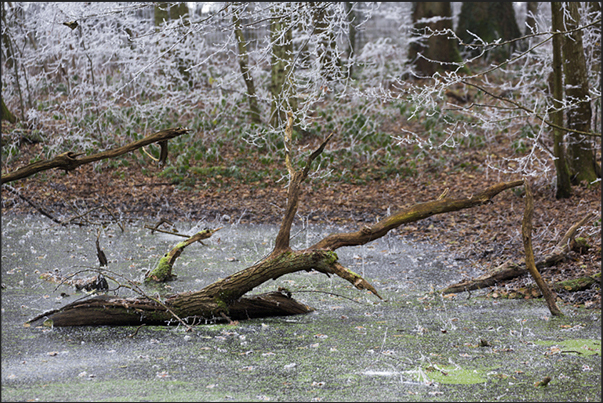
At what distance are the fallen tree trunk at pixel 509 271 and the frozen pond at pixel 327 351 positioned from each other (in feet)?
0.71

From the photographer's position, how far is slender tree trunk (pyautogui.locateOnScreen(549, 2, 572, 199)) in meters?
7.15

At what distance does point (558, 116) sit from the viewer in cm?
780

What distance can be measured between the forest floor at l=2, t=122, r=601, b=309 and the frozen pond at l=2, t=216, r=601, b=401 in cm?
147

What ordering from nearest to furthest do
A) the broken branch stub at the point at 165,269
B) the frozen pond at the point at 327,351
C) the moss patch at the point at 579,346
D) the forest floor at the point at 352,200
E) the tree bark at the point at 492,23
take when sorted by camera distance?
the frozen pond at the point at 327,351
the moss patch at the point at 579,346
the broken branch stub at the point at 165,269
the forest floor at the point at 352,200
the tree bark at the point at 492,23

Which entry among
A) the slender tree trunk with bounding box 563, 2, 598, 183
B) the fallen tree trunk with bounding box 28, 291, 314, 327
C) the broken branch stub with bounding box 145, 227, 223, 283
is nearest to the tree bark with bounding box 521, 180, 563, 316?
the fallen tree trunk with bounding box 28, 291, 314, 327

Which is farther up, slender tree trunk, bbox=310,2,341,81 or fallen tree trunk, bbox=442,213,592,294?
slender tree trunk, bbox=310,2,341,81

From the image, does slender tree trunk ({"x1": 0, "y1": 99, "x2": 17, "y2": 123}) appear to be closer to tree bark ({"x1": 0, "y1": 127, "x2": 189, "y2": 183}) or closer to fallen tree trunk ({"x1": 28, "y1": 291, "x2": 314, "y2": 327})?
tree bark ({"x1": 0, "y1": 127, "x2": 189, "y2": 183})

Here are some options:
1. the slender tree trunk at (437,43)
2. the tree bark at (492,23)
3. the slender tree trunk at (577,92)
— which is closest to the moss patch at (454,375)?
the slender tree trunk at (577,92)

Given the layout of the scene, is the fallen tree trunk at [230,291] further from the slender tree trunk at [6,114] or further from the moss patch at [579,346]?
the slender tree trunk at [6,114]

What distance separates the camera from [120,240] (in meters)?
7.86

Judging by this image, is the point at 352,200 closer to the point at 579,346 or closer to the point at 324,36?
the point at 324,36

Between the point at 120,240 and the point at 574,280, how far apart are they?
19.1ft

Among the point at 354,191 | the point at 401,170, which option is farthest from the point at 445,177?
the point at 354,191

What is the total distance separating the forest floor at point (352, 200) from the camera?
7.15 m
